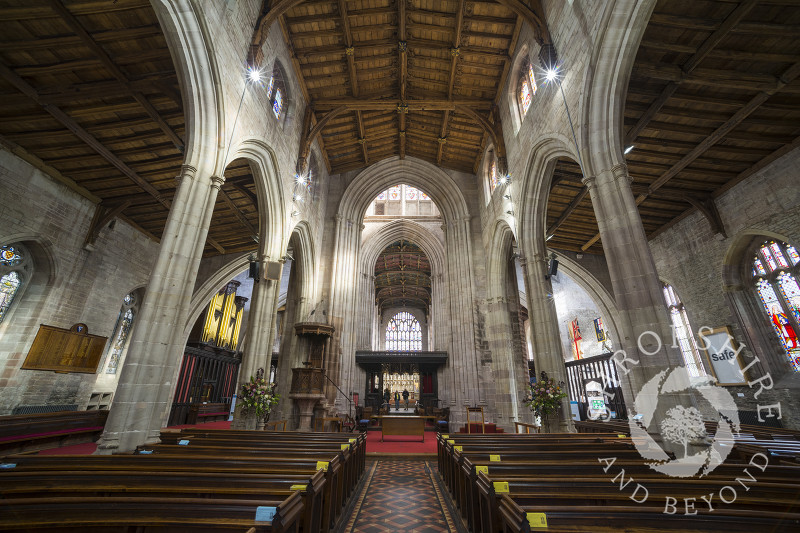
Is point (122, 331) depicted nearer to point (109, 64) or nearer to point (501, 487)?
point (109, 64)

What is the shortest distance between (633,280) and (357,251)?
11183mm

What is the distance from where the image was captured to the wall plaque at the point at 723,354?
911cm

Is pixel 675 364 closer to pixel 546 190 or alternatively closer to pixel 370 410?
pixel 546 190

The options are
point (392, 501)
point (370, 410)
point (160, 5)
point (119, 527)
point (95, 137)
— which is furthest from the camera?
point (370, 410)

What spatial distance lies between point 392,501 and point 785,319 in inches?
436

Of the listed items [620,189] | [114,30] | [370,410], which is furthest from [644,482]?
[370,410]

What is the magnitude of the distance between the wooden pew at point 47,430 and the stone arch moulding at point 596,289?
15.7 meters

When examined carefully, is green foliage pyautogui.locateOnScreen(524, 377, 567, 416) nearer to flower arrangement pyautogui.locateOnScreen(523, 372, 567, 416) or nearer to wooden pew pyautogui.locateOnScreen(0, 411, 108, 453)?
flower arrangement pyautogui.locateOnScreen(523, 372, 567, 416)

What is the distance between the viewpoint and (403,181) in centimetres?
1562

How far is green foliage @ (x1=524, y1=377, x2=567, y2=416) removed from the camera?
23.2 ft

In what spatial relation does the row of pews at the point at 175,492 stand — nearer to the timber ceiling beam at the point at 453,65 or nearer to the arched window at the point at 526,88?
the arched window at the point at 526,88

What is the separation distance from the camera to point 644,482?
2305mm

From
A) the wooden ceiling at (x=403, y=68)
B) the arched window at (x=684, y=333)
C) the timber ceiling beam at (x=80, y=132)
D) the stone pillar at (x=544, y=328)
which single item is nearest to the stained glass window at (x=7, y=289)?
the timber ceiling beam at (x=80, y=132)

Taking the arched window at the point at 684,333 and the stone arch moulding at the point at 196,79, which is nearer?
the stone arch moulding at the point at 196,79
